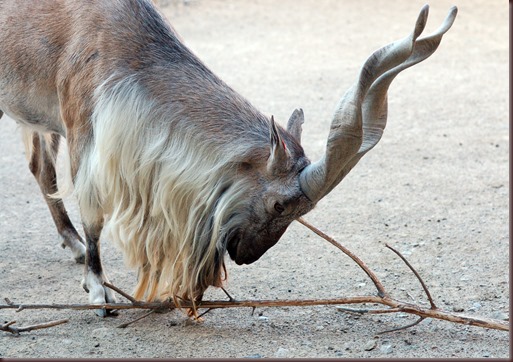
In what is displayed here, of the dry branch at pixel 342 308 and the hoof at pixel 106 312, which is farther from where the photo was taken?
the hoof at pixel 106 312

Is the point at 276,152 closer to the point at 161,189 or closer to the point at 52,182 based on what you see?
the point at 161,189

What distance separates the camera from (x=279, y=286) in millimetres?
4426

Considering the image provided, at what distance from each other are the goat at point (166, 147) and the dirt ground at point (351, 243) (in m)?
0.31

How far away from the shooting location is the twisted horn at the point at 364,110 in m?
3.22

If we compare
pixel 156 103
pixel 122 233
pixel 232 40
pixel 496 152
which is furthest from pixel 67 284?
pixel 232 40

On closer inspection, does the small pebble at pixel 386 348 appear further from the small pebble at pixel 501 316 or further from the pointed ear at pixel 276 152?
the pointed ear at pixel 276 152

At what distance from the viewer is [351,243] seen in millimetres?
4980

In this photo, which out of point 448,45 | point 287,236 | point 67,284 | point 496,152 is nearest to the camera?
point 67,284

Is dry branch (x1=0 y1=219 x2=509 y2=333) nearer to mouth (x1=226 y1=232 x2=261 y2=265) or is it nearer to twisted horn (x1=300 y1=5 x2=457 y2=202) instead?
mouth (x1=226 y1=232 x2=261 y2=265)

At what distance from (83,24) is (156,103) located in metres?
0.57

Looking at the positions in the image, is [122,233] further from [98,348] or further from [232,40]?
[232,40]

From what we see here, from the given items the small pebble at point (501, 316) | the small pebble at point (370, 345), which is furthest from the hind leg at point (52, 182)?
the small pebble at point (501, 316)

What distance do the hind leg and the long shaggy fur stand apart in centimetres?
102

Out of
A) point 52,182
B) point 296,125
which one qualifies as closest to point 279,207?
point 296,125
